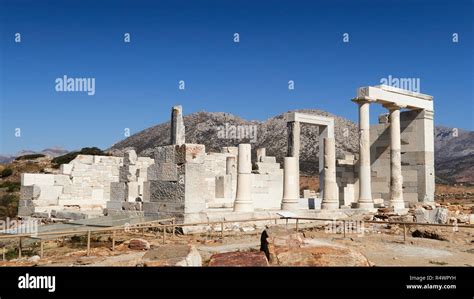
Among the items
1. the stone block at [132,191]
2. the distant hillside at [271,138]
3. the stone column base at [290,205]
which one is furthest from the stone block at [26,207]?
the distant hillside at [271,138]

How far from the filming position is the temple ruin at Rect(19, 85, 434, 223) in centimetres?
1806

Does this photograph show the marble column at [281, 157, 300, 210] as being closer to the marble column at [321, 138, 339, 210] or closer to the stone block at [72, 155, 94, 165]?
the marble column at [321, 138, 339, 210]

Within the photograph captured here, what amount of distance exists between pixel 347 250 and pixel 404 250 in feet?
14.3

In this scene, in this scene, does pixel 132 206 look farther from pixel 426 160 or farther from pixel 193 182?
pixel 426 160

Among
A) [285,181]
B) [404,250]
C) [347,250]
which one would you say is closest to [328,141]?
[285,181]

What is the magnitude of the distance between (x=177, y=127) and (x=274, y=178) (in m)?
11.9

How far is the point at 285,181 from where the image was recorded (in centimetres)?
2202

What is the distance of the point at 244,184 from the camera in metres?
18.8

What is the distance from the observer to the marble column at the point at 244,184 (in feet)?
60.7

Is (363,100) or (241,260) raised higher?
(363,100)

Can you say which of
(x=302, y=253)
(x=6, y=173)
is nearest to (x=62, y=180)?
(x=302, y=253)

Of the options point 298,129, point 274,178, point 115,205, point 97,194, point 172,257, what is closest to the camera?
point 172,257

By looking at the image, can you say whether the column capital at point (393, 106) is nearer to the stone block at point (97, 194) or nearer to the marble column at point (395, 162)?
the marble column at point (395, 162)
